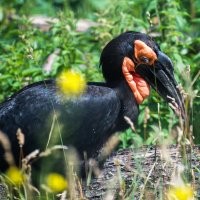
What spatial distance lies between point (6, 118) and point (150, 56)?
1.05 meters

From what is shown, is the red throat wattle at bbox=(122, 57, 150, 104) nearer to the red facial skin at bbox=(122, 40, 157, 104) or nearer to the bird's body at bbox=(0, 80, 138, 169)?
the red facial skin at bbox=(122, 40, 157, 104)

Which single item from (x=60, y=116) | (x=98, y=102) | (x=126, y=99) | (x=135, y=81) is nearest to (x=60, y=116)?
(x=60, y=116)

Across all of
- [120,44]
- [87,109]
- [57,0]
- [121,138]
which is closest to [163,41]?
[121,138]

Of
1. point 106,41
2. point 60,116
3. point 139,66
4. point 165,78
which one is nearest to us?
point 60,116

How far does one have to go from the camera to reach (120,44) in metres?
5.64

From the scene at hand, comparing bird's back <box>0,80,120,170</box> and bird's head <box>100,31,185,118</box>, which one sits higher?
bird's head <box>100,31,185,118</box>

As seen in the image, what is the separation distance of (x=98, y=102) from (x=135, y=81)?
53cm

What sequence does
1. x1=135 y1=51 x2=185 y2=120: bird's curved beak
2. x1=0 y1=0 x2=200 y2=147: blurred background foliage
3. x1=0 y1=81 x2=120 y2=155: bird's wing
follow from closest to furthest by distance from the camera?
x1=0 y1=81 x2=120 y2=155: bird's wing < x1=135 y1=51 x2=185 y2=120: bird's curved beak < x1=0 y1=0 x2=200 y2=147: blurred background foliage

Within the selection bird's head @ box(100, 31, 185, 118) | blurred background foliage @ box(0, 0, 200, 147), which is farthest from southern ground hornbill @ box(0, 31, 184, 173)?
blurred background foliage @ box(0, 0, 200, 147)

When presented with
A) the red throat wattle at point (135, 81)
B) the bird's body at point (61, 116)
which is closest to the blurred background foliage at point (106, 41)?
the red throat wattle at point (135, 81)

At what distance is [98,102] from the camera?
5266 millimetres

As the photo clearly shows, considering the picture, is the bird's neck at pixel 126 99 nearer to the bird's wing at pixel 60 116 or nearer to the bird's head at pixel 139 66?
the bird's head at pixel 139 66

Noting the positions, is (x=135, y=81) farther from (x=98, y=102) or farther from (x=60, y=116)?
(x=60, y=116)

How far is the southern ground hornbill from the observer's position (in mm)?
5203
